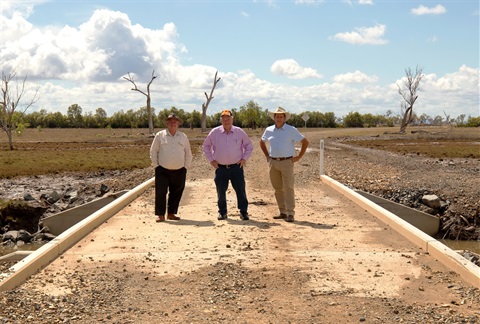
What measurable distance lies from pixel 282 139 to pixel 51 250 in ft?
14.2

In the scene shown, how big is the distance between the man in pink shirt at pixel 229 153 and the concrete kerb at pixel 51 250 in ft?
7.13

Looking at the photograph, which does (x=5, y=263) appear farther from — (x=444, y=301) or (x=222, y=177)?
(x=444, y=301)

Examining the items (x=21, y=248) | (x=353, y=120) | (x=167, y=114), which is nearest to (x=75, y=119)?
(x=167, y=114)

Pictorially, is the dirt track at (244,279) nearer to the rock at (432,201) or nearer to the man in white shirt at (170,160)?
the man in white shirt at (170,160)

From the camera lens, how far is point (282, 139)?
1049 centimetres

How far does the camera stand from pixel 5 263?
9156 mm

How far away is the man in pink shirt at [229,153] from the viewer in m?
10.5

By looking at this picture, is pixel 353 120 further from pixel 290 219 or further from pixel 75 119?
pixel 290 219

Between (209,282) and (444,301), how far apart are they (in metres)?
2.38

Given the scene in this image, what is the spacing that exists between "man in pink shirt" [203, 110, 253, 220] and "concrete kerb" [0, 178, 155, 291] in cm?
217

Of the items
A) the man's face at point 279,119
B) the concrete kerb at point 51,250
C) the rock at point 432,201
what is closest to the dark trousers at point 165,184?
the concrete kerb at point 51,250

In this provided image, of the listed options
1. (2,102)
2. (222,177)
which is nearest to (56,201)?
(222,177)

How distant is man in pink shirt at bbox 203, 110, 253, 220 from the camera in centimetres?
1048

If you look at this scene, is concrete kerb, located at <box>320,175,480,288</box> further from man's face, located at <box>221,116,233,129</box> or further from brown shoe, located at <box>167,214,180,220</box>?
brown shoe, located at <box>167,214,180,220</box>
